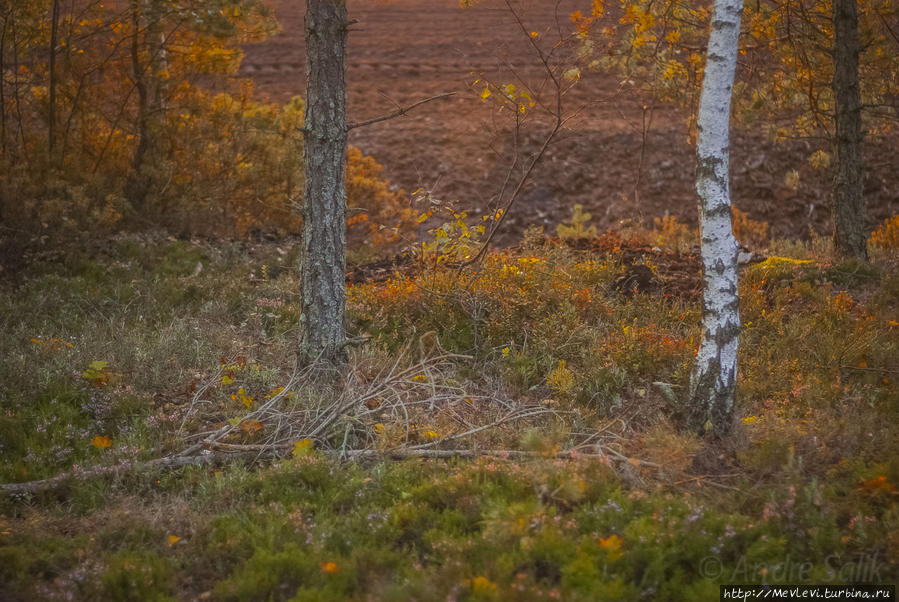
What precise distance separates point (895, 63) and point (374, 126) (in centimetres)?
1348

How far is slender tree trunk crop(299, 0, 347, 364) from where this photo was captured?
4.84 metres

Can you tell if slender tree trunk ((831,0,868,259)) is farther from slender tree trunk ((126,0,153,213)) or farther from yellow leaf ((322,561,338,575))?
slender tree trunk ((126,0,153,213))

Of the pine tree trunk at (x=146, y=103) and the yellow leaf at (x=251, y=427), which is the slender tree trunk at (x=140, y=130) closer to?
the pine tree trunk at (x=146, y=103)

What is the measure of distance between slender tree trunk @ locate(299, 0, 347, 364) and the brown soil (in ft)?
22.5

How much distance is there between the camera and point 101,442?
167 inches

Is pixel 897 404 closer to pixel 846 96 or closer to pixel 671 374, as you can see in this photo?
pixel 671 374

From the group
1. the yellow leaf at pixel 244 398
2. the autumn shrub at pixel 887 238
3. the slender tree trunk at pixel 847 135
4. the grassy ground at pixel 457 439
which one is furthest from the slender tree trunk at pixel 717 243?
the autumn shrub at pixel 887 238

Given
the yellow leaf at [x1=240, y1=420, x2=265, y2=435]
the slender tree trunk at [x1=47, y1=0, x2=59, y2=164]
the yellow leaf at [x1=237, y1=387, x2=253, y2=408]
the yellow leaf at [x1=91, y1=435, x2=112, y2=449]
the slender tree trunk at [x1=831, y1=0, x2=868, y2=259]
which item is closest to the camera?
the yellow leaf at [x1=91, y1=435, x2=112, y2=449]

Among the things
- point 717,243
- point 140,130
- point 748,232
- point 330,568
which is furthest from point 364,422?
point 748,232

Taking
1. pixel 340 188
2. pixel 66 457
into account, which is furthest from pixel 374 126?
pixel 66 457

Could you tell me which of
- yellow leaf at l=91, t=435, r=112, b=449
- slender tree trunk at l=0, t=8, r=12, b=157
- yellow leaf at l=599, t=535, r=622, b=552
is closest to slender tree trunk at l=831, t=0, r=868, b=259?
yellow leaf at l=599, t=535, r=622, b=552

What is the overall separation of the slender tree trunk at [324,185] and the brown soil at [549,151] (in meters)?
6.86

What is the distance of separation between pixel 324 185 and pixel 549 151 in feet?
43.2

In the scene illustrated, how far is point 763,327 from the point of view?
19.2 feet
